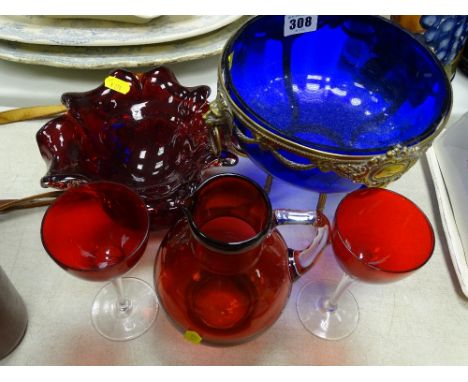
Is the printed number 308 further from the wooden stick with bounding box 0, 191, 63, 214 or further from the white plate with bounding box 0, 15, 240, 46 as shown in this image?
the wooden stick with bounding box 0, 191, 63, 214

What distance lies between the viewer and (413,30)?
0.58 meters

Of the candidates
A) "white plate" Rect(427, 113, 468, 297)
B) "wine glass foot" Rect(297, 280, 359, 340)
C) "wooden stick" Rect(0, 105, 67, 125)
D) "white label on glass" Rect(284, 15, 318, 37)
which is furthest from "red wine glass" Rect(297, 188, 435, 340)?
"wooden stick" Rect(0, 105, 67, 125)

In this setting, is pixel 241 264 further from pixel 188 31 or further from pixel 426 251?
pixel 188 31

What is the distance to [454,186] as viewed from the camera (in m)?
0.53

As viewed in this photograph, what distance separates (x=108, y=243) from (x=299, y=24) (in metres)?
0.35

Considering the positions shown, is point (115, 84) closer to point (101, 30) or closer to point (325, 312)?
point (101, 30)

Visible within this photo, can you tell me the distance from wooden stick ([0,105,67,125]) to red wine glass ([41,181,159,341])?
24 cm

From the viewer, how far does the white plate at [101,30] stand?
555 mm

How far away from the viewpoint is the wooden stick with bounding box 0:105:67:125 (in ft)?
1.92

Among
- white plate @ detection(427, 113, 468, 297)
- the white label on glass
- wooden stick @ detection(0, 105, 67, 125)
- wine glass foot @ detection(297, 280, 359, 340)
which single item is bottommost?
wine glass foot @ detection(297, 280, 359, 340)

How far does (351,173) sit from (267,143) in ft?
0.27

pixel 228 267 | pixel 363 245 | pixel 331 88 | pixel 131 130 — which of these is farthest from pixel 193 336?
pixel 331 88

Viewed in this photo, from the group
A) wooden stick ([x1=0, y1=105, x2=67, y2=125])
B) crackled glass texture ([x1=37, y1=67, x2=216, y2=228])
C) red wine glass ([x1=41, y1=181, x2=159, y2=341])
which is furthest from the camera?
wooden stick ([x1=0, y1=105, x2=67, y2=125])

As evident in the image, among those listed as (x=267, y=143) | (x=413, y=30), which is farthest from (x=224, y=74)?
(x=413, y=30)
